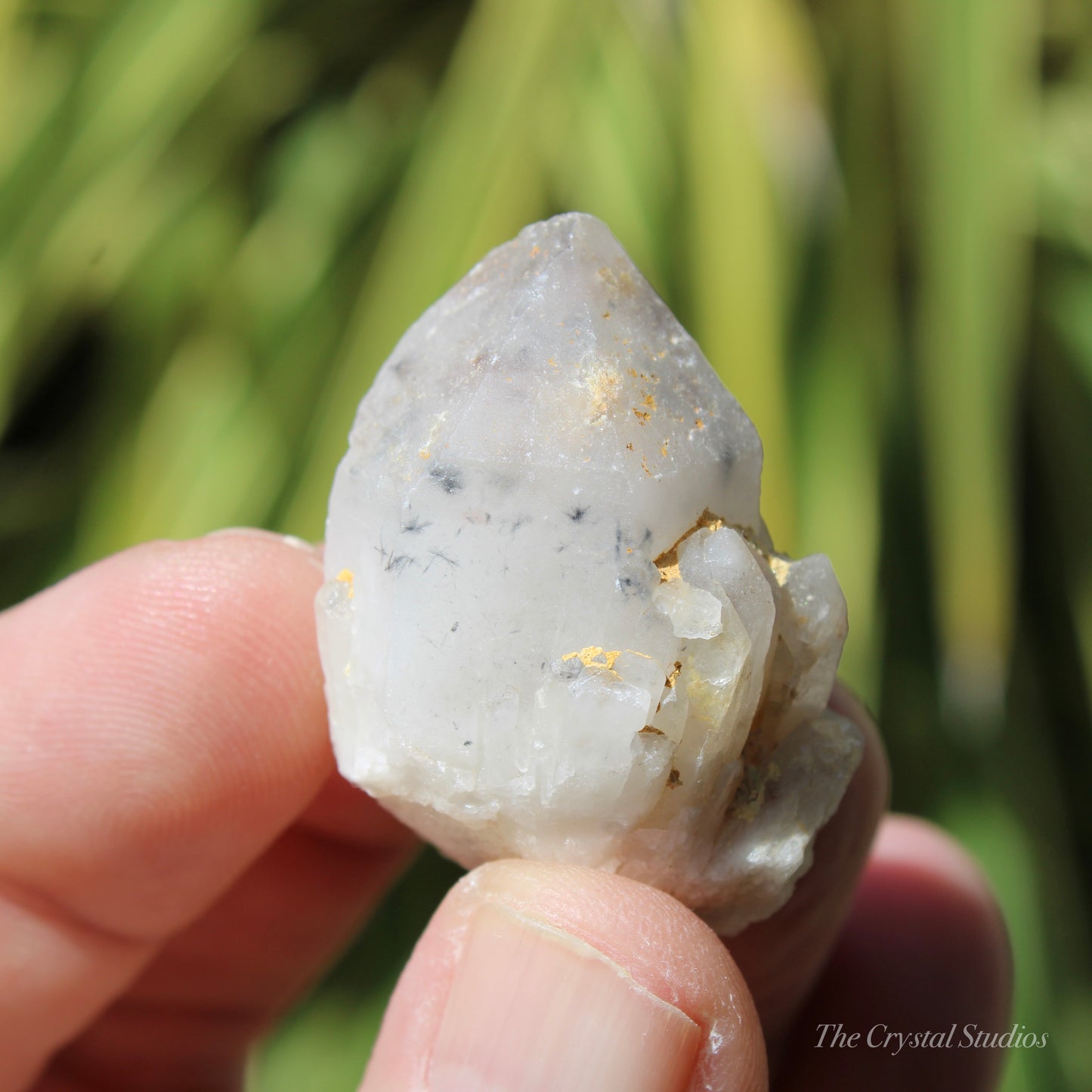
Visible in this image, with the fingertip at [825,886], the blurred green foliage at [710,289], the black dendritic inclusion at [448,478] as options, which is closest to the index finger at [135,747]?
the black dendritic inclusion at [448,478]

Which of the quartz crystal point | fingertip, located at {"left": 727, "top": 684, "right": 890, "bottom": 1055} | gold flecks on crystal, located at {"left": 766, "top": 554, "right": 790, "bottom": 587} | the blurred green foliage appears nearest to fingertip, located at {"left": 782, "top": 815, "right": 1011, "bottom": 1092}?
fingertip, located at {"left": 727, "top": 684, "right": 890, "bottom": 1055}

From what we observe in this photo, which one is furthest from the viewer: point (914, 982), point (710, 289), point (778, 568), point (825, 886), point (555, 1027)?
point (710, 289)

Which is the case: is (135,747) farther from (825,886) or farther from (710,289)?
(710,289)

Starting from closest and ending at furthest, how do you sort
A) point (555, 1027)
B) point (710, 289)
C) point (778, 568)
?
point (555, 1027) → point (778, 568) → point (710, 289)

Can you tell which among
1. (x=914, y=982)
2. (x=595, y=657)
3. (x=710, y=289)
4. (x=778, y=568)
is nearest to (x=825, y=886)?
(x=914, y=982)

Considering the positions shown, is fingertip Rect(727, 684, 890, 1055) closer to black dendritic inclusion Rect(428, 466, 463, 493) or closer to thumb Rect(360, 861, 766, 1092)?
thumb Rect(360, 861, 766, 1092)

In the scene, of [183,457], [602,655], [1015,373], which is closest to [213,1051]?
[602,655]
